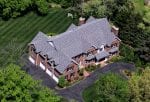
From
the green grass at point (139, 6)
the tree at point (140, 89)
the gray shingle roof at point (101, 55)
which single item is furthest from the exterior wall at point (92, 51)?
the tree at point (140, 89)

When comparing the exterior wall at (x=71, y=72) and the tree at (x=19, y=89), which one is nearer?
the tree at (x=19, y=89)

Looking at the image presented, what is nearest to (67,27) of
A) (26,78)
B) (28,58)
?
(28,58)

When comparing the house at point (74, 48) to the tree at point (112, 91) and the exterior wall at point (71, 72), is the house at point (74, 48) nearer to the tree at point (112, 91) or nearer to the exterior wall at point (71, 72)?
the exterior wall at point (71, 72)

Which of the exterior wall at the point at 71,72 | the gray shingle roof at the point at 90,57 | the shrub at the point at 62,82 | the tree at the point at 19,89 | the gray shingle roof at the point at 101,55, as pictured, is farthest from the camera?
the gray shingle roof at the point at 101,55

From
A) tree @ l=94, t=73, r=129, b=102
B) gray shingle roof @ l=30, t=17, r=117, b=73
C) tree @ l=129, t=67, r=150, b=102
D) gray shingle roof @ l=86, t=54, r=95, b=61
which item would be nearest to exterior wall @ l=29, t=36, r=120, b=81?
gray shingle roof @ l=86, t=54, r=95, b=61

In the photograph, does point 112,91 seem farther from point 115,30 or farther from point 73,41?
point 115,30

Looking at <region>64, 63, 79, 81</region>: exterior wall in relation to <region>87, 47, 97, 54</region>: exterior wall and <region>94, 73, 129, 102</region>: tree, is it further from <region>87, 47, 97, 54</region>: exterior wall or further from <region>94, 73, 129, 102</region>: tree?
<region>94, 73, 129, 102</region>: tree

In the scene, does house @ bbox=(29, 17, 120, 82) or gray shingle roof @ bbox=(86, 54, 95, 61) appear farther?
gray shingle roof @ bbox=(86, 54, 95, 61)
